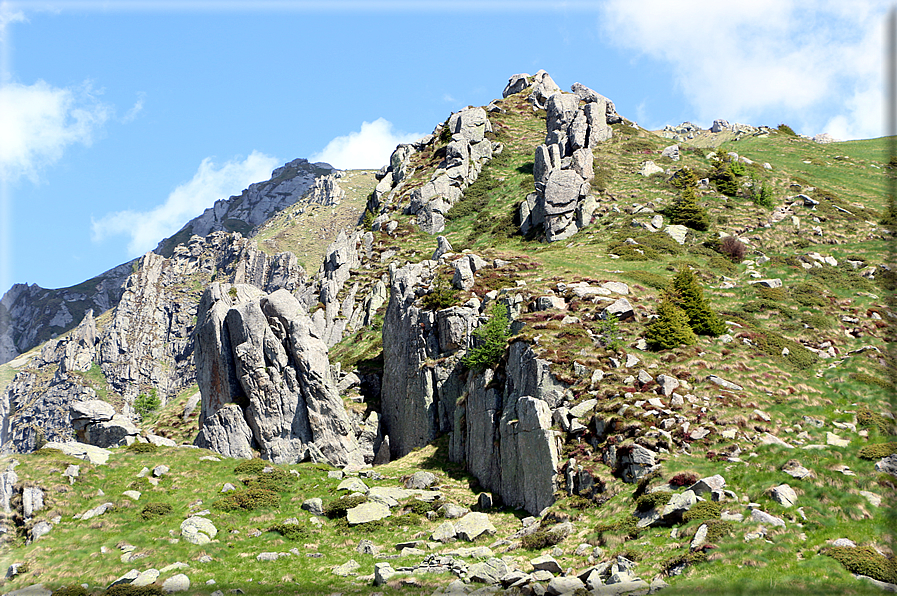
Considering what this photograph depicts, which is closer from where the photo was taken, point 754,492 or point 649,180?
point 754,492

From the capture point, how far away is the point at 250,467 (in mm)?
42312

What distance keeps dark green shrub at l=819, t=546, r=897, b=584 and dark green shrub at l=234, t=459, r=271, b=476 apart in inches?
1389

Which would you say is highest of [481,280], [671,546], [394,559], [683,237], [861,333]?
[683,237]

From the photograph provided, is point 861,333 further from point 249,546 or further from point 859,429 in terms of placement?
point 249,546

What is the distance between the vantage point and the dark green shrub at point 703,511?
79.9 feet

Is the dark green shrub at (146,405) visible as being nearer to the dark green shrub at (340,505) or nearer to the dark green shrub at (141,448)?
the dark green shrub at (141,448)

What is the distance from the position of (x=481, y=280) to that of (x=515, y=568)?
32.9 metres

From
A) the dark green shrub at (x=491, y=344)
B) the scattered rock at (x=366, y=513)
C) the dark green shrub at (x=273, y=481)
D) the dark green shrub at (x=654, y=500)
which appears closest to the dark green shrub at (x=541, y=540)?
the dark green shrub at (x=654, y=500)

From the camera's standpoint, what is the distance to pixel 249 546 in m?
31.6

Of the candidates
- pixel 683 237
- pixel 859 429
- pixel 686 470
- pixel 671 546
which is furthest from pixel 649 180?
pixel 671 546

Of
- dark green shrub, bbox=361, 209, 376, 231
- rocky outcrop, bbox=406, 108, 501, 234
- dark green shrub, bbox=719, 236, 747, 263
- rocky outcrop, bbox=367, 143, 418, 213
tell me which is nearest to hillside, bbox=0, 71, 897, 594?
dark green shrub, bbox=719, 236, 747, 263

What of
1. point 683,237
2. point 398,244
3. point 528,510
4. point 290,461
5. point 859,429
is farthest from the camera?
Result: point 398,244

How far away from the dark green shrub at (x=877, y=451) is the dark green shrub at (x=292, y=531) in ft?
95.2

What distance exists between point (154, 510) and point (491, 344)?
25.2 m
